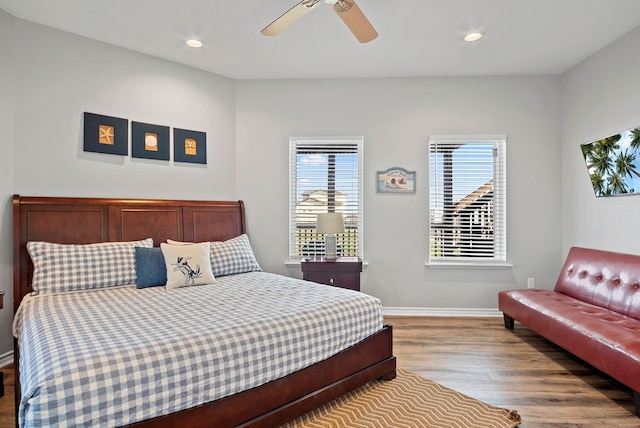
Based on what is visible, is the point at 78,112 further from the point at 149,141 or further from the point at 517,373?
the point at 517,373

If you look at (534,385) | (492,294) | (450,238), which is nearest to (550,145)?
(450,238)

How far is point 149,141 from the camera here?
3549mm

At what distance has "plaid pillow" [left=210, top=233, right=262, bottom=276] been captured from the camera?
3.32 m

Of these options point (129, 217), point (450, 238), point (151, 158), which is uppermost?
point (151, 158)

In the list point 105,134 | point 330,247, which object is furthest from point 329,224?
point 105,134

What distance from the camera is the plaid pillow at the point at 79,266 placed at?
262 centimetres

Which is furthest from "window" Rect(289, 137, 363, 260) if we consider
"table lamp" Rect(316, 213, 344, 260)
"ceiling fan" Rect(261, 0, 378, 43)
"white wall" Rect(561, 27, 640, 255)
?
"white wall" Rect(561, 27, 640, 255)

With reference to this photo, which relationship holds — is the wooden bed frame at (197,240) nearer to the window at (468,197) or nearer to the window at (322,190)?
the window at (322,190)

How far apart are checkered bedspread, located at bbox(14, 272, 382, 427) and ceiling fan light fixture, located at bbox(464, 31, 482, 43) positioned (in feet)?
8.17

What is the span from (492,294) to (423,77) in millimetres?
2682

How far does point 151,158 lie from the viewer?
357 cm

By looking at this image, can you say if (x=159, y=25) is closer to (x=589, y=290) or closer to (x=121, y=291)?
(x=121, y=291)

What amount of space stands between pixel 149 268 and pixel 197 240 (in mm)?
862

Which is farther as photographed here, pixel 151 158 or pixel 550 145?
pixel 550 145
